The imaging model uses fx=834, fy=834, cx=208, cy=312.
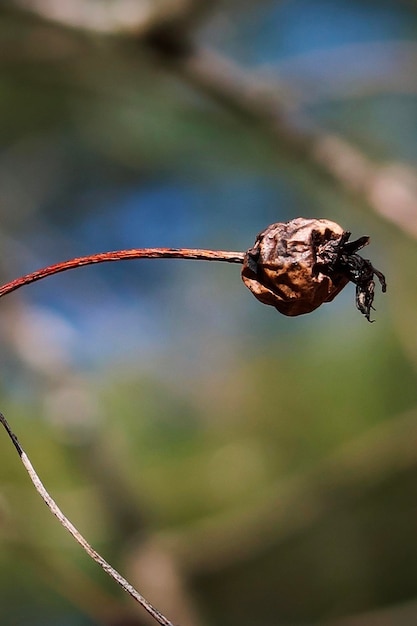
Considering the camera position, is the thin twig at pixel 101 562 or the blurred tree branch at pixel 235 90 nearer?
the thin twig at pixel 101 562

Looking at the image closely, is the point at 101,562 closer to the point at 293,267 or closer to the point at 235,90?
the point at 293,267

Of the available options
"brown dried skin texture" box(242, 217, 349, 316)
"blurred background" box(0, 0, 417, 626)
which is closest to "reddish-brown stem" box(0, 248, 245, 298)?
"brown dried skin texture" box(242, 217, 349, 316)

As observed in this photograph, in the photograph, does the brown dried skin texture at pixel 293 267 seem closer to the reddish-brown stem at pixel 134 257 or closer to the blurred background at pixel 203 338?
the reddish-brown stem at pixel 134 257

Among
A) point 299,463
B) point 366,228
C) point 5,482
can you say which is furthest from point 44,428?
point 366,228

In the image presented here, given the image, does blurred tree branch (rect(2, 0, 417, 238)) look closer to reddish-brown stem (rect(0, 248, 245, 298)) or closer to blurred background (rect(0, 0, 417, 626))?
blurred background (rect(0, 0, 417, 626))

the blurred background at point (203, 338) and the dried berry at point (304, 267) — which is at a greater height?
the blurred background at point (203, 338)

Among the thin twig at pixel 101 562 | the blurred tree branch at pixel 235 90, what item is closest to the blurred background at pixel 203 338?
the blurred tree branch at pixel 235 90

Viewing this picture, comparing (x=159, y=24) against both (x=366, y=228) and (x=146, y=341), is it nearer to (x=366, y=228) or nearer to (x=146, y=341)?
(x=366, y=228)

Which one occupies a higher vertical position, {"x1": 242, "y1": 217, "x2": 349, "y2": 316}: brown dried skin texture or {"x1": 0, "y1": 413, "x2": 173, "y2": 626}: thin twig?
{"x1": 242, "y1": 217, "x2": 349, "y2": 316}: brown dried skin texture

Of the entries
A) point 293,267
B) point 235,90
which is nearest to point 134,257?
point 293,267
